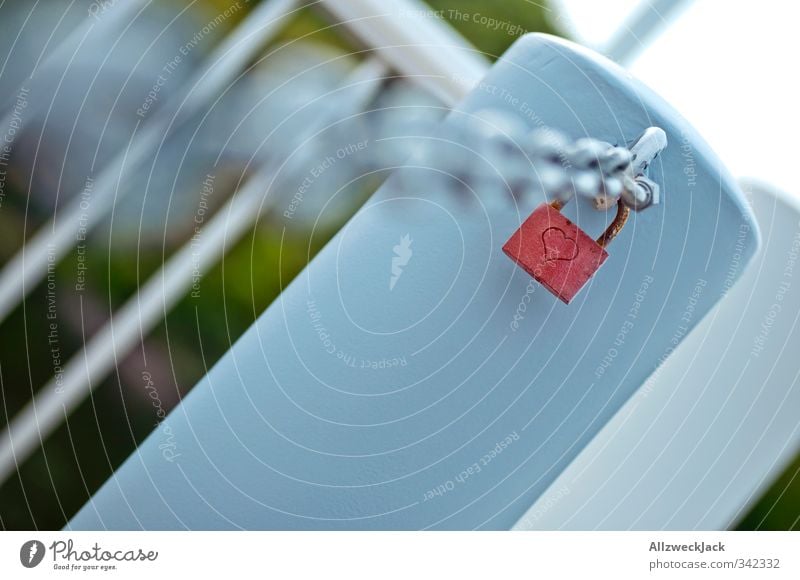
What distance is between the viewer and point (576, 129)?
1.77ft

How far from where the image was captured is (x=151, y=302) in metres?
0.89

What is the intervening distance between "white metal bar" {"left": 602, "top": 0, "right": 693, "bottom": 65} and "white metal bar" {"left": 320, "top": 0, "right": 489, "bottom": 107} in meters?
0.14

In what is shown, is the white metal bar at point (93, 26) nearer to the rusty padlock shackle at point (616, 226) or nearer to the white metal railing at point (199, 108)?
the white metal railing at point (199, 108)

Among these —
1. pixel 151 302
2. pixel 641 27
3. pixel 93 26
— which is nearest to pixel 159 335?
pixel 151 302

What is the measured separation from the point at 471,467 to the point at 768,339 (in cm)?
35

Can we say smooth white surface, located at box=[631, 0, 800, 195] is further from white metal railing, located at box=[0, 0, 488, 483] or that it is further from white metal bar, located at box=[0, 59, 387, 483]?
white metal bar, located at box=[0, 59, 387, 483]

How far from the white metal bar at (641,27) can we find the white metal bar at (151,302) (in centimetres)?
26

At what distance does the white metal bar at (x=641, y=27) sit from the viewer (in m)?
0.75

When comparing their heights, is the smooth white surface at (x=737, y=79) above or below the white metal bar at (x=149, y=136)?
above

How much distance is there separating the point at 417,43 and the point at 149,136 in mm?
301

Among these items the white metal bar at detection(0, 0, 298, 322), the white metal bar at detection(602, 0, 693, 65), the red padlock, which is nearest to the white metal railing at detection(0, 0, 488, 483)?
the white metal bar at detection(0, 0, 298, 322)

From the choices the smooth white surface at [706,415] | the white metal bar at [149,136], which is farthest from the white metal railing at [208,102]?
the smooth white surface at [706,415]

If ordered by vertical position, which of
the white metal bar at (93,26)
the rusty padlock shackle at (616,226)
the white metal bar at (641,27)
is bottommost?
the white metal bar at (93,26)
